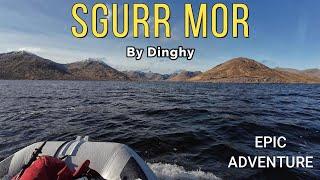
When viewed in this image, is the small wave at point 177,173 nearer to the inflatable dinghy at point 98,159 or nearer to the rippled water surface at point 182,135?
the rippled water surface at point 182,135

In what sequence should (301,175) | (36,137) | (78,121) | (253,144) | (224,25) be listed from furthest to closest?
(78,121) → (224,25) → (36,137) → (253,144) → (301,175)

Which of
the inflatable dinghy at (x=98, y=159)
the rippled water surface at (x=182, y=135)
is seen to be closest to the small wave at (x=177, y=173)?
the rippled water surface at (x=182, y=135)

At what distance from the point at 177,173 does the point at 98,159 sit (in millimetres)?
2693

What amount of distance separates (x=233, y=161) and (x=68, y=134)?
27.2 ft

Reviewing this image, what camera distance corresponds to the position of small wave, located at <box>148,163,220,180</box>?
28.9ft

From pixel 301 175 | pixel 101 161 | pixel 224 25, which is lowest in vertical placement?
pixel 301 175

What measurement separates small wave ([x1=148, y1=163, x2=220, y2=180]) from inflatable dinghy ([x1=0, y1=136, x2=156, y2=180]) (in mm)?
1589

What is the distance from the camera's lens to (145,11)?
15.6 metres

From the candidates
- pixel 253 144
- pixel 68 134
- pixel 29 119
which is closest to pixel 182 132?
pixel 253 144

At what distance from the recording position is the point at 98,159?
7402 millimetres

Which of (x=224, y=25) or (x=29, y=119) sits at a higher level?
(x=224, y=25)

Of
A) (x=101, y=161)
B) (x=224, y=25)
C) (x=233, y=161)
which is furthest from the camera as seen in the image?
(x=224, y=25)

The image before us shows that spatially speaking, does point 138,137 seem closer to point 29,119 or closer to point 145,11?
point 145,11

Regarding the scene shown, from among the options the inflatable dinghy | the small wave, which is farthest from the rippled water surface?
the inflatable dinghy
